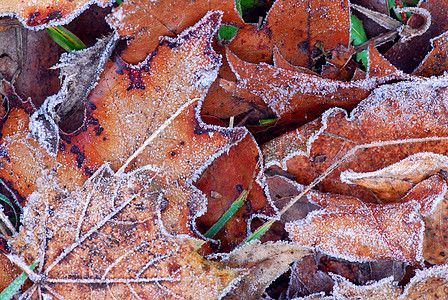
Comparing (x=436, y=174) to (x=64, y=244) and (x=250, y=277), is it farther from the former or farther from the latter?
(x=64, y=244)

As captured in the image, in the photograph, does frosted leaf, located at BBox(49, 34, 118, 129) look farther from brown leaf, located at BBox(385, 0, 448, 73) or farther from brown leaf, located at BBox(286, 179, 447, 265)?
brown leaf, located at BBox(385, 0, 448, 73)

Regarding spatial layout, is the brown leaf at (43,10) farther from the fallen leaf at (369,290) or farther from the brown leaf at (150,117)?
the fallen leaf at (369,290)

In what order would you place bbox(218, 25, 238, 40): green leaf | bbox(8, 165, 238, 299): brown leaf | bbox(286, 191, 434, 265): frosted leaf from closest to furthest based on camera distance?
bbox(8, 165, 238, 299): brown leaf → bbox(286, 191, 434, 265): frosted leaf → bbox(218, 25, 238, 40): green leaf

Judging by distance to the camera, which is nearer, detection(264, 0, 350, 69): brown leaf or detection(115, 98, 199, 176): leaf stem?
detection(115, 98, 199, 176): leaf stem

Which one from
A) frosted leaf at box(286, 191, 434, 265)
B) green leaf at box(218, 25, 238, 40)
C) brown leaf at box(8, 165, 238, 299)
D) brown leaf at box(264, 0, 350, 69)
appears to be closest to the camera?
brown leaf at box(8, 165, 238, 299)

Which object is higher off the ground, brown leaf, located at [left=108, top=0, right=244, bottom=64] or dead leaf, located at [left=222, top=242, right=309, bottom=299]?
brown leaf, located at [left=108, top=0, right=244, bottom=64]

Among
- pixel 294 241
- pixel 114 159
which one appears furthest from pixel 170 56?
pixel 294 241

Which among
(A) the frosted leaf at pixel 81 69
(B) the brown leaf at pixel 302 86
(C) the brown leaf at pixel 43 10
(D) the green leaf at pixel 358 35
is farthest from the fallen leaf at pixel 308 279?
(C) the brown leaf at pixel 43 10

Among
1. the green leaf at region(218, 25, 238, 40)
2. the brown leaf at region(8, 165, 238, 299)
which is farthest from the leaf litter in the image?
the green leaf at region(218, 25, 238, 40)
